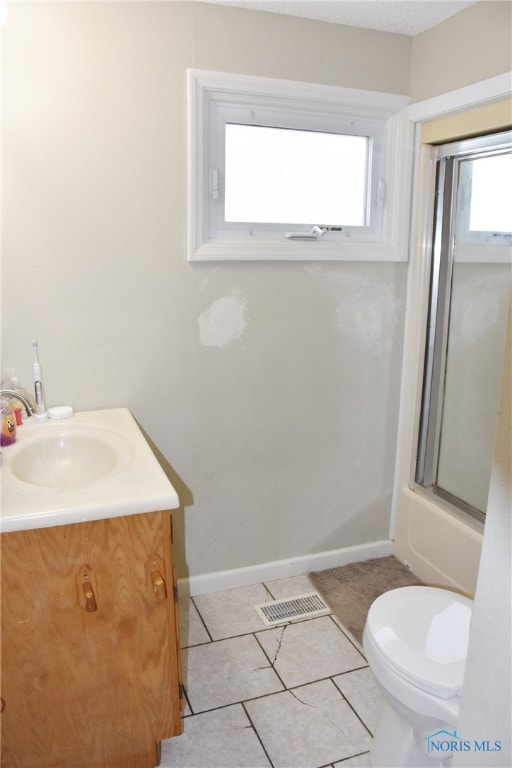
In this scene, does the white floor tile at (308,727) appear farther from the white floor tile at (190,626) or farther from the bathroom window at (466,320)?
the bathroom window at (466,320)

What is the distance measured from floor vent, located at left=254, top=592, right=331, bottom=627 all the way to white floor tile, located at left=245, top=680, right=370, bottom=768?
34cm

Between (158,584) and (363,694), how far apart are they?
Answer: 0.89m

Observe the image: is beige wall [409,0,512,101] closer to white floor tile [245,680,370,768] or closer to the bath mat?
the bath mat

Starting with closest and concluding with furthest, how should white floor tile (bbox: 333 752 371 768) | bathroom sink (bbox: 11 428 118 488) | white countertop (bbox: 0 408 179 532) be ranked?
white countertop (bbox: 0 408 179 532) → white floor tile (bbox: 333 752 371 768) → bathroom sink (bbox: 11 428 118 488)

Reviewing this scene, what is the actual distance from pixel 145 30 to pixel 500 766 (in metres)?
2.05

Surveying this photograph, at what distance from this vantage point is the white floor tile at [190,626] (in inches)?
81.9

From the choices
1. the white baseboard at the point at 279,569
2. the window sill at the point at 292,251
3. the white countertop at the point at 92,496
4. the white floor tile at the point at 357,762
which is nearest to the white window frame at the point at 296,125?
the window sill at the point at 292,251

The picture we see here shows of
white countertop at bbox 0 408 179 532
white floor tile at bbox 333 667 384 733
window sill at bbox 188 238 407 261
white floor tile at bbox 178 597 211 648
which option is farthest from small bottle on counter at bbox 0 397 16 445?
white floor tile at bbox 333 667 384 733

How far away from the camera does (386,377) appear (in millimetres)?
2471

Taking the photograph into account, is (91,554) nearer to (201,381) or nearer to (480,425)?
(201,381)

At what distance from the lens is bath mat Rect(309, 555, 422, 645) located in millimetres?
2234

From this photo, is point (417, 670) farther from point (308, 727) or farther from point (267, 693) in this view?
point (267, 693)

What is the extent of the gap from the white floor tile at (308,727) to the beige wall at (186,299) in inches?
25.5

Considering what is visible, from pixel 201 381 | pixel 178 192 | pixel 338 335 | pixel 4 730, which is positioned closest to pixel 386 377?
pixel 338 335
